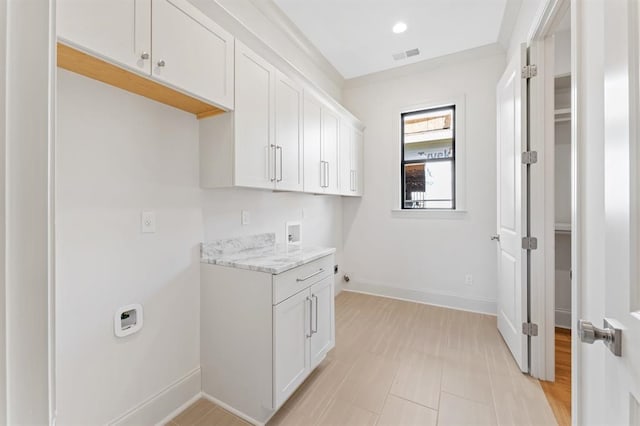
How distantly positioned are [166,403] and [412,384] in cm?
A: 157

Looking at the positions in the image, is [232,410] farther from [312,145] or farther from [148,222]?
[312,145]

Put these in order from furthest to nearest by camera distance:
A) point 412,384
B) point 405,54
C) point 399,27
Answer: point 405,54
point 399,27
point 412,384

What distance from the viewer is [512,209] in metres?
2.13

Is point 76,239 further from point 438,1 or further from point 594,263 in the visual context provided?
point 438,1

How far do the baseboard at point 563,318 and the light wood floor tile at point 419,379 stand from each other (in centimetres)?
155

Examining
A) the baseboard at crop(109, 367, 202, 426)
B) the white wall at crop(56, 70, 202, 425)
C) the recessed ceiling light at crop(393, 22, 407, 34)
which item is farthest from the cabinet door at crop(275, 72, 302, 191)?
the baseboard at crop(109, 367, 202, 426)

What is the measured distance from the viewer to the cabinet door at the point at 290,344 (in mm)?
1525

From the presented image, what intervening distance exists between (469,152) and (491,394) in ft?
7.89

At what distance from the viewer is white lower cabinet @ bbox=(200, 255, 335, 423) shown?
153 cm

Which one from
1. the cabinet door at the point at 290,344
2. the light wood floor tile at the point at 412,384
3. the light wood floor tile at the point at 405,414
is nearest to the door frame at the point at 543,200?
the light wood floor tile at the point at 412,384

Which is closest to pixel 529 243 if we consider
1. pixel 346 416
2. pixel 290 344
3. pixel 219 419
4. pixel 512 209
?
pixel 512 209

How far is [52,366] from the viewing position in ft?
1.30

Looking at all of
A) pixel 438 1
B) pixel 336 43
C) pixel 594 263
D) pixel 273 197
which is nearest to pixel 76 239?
pixel 273 197

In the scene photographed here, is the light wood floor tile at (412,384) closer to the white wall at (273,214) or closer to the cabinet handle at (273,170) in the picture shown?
the white wall at (273,214)
